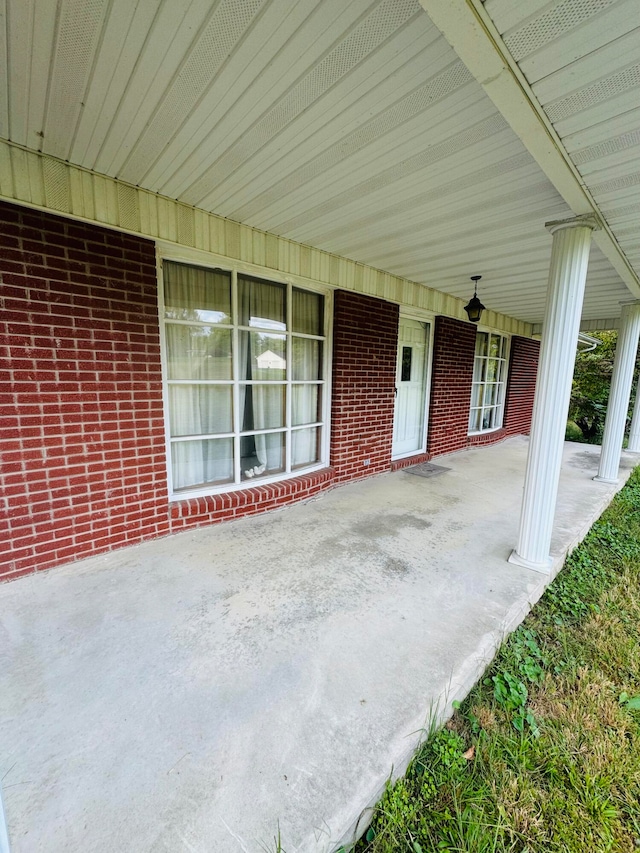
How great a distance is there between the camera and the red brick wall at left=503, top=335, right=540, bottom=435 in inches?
294

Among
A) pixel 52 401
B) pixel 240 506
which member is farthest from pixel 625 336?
pixel 52 401

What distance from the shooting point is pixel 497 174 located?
212 centimetres

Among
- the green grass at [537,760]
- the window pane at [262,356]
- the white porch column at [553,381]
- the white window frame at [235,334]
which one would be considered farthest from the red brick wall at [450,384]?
the green grass at [537,760]

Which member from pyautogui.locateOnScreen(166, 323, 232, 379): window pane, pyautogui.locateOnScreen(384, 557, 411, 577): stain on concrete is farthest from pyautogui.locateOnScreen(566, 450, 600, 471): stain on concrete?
pyautogui.locateOnScreen(166, 323, 232, 379): window pane

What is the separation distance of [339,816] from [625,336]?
236 inches

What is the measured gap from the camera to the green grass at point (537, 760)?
3.78 ft

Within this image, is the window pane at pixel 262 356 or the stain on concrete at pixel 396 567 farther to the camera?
the window pane at pixel 262 356

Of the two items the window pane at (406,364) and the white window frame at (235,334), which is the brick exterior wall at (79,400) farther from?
the window pane at (406,364)

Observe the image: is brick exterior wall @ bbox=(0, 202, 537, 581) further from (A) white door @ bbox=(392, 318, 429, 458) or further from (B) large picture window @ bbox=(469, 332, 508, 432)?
(B) large picture window @ bbox=(469, 332, 508, 432)

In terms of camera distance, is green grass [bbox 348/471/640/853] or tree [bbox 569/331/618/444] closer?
green grass [bbox 348/471/640/853]

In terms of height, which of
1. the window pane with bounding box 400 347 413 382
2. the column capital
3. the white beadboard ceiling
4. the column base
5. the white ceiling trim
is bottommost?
the column base

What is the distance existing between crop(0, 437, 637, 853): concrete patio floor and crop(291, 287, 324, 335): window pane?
212 cm

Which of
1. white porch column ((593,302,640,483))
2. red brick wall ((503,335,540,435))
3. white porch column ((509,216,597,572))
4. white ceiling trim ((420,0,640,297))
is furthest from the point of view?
red brick wall ((503,335,540,435))

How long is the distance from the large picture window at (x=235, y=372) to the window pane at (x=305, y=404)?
1 cm
